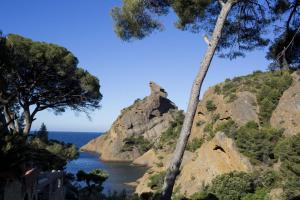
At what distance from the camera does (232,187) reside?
26.9m

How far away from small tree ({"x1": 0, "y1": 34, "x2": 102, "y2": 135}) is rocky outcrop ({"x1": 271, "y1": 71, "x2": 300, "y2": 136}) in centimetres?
1642

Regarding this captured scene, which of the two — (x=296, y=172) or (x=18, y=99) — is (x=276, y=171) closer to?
(x=296, y=172)

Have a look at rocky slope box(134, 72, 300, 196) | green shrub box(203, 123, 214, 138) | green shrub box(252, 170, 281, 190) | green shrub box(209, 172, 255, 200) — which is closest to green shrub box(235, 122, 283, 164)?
rocky slope box(134, 72, 300, 196)

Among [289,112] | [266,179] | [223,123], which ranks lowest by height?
[266,179]

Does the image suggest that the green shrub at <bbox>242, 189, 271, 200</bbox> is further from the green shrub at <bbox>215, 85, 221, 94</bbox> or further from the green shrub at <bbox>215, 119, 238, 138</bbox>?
the green shrub at <bbox>215, 85, 221, 94</bbox>

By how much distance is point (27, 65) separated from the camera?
24.5 m

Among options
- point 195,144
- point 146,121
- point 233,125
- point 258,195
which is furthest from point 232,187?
point 146,121

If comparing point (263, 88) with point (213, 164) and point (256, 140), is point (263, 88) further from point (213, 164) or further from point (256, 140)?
point (213, 164)

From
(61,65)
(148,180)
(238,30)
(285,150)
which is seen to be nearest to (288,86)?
(285,150)

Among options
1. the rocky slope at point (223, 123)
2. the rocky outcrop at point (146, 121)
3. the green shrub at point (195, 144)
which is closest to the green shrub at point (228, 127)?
the rocky slope at point (223, 123)

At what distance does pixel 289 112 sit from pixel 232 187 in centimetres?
1260

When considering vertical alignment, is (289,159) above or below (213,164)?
above

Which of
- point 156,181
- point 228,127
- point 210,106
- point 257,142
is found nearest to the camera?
point 257,142

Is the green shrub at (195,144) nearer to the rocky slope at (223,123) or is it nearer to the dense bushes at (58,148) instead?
the rocky slope at (223,123)
